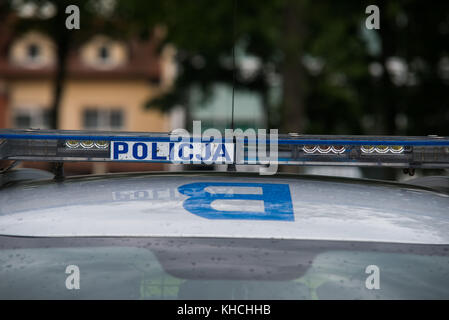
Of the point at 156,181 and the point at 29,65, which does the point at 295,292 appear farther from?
the point at 29,65

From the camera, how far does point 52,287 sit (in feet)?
6.83

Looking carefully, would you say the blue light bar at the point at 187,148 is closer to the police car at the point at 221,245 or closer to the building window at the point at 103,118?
the police car at the point at 221,245

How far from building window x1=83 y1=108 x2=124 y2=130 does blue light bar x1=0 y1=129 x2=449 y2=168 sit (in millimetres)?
41994

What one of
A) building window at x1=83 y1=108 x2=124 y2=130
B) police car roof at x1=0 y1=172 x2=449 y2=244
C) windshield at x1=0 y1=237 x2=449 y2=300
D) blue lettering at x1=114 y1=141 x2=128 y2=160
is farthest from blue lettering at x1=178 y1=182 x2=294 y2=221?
building window at x1=83 y1=108 x2=124 y2=130

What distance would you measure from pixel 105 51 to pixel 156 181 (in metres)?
42.7

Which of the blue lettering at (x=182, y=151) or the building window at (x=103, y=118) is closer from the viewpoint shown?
the blue lettering at (x=182, y=151)

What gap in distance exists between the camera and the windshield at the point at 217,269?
2.02 m

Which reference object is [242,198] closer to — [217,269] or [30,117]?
[217,269]

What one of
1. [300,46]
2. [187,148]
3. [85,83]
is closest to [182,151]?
[187,148]

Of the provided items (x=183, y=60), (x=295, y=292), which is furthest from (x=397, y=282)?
(x=183, y=60)

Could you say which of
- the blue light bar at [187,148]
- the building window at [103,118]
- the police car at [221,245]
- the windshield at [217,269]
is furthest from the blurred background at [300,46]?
the building window at [103,118]

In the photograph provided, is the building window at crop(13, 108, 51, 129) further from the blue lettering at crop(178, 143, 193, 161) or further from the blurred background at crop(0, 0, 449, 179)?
the blue lettering at crop(178, 143, 193, 161)

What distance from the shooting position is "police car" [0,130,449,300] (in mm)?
2031

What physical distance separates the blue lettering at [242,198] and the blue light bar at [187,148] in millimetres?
85
